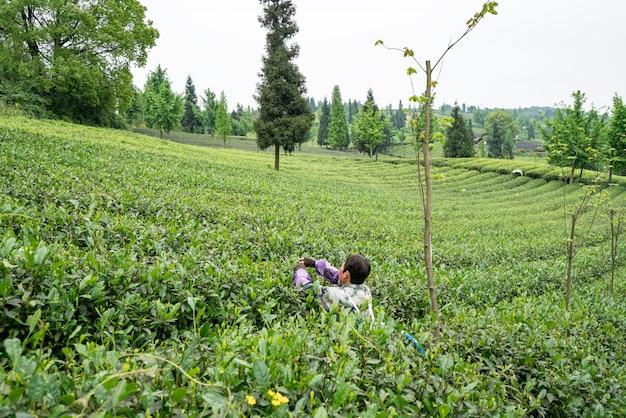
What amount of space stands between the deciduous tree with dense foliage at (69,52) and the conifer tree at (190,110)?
173 feet

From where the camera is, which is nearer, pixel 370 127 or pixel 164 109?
pixel 164 109

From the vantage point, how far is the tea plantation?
5.87ft

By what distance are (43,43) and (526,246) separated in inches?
1331

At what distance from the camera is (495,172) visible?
1556 inches

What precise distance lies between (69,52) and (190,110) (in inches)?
2291

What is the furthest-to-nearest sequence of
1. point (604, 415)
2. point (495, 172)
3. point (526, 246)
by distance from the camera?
point (495, 172), point (526, 246), point (604, 415)

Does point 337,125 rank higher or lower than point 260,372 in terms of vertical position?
higher

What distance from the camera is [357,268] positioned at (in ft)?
12.6

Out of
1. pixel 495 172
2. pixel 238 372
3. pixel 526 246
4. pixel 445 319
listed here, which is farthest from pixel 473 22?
pixel 495 172

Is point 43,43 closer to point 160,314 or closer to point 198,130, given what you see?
point 160,314

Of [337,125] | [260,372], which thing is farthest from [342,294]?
[337,125]

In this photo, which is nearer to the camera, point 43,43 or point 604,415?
point 604,415

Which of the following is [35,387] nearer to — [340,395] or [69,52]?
[340,395]

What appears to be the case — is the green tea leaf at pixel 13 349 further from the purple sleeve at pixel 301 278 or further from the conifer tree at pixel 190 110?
the conifer tree at pixel 190 110
